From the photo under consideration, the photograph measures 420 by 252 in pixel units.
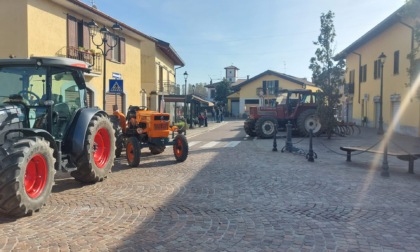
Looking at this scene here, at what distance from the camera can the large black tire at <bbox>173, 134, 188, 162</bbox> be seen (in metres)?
9.63

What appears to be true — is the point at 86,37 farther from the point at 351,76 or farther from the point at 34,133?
the point at 351,76

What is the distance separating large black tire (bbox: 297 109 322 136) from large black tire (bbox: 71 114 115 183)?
39.2ft

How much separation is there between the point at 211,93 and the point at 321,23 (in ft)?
180

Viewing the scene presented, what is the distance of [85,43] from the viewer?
600 inches

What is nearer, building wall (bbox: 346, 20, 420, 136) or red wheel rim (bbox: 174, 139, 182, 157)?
red wheel rim (bbox: 174, 139, 182, 157)

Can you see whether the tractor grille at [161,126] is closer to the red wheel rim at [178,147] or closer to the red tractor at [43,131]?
the red wheel rim at [178,147]

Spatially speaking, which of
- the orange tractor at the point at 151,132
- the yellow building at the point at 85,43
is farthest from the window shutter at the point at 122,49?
the orange tractor at the point at 151,132

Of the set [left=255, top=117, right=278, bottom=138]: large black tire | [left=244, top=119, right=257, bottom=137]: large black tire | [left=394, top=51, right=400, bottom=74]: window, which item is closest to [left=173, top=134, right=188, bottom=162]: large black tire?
[left=255, top=117, right=278, bottom=138]: large black tire

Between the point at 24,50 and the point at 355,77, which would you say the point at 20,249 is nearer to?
the point at 24,50

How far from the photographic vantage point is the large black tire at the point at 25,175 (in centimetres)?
437

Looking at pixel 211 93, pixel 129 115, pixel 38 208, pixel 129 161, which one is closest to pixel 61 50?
pixel 129 115

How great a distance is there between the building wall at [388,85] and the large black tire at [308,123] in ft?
13.9

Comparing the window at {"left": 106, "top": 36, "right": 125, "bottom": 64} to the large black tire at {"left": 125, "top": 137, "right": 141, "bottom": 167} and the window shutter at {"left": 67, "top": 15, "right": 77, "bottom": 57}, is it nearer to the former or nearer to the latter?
the window shutter at {"left": 67, "top": 15, "right": 77, "bottom": 57}

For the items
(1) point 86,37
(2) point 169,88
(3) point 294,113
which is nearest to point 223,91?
(2) point 169,88
